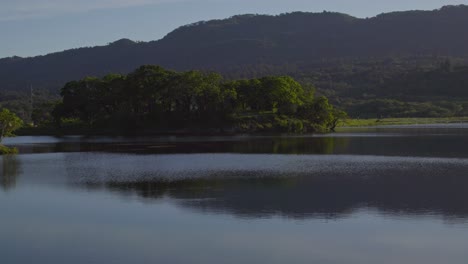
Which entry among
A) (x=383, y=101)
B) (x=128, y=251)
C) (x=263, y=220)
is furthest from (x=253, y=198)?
(x=383, y=101)

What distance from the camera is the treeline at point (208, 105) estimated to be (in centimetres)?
10556

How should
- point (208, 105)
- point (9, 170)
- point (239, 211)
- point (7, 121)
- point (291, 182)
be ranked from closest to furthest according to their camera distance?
1. point (239, 211)
2. point (291, 182)
3. point (9, 170)
4. point (7, 121)
5. point (208, 105)

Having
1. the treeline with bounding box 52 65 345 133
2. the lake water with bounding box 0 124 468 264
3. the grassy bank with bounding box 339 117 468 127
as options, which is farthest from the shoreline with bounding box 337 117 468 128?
the lake water with bounding box 0 124 468 264

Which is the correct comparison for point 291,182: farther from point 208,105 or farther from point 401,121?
point 401,121

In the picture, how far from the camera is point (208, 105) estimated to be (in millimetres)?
107750

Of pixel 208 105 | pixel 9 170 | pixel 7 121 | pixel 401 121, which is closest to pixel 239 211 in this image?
pixel 9 170

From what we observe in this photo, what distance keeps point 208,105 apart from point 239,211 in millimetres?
79810

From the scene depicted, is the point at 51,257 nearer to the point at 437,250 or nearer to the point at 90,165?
the point at 437,250

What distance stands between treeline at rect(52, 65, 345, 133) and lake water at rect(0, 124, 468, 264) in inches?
2125

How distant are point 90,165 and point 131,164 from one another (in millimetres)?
3266

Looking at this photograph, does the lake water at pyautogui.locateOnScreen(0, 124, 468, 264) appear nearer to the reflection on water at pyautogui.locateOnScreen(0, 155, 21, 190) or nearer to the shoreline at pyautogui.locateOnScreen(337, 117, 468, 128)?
the reflection on water at pyautogui.locateOnScreen(0, 155, 21, 190)

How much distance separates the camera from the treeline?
106 meters

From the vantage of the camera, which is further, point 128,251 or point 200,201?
point 200,201

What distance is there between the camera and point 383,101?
17212cm
